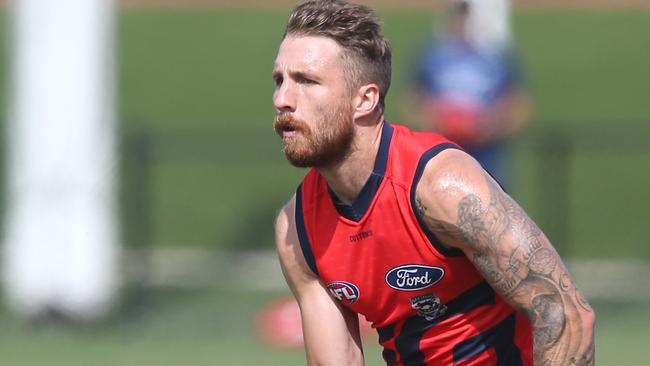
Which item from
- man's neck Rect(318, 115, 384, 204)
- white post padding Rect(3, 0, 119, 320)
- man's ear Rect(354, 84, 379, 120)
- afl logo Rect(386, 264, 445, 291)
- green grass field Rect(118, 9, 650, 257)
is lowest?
green grass field Rect(118, 9, 650, 257)

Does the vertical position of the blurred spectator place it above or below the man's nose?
below

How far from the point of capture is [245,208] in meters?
15.3

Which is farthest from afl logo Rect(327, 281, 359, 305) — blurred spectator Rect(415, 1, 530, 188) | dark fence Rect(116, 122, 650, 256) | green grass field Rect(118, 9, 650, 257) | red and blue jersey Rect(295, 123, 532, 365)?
green grass field Rect(118, 9, 650, 257)

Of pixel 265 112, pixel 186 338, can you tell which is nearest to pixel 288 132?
pixel 186 338

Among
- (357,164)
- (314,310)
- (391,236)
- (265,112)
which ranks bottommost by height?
(265,112)

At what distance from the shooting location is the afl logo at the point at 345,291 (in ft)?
14.6

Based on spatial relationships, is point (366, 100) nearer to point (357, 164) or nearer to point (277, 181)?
point (357, 164)

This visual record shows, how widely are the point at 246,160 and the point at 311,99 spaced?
1102 centimetres

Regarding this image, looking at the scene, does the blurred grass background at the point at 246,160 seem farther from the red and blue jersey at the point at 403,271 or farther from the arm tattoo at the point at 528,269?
the arm tattoo at the point at 528,269

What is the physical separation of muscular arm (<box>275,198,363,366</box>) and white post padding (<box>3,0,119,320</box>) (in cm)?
597

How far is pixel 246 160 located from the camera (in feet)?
49.8

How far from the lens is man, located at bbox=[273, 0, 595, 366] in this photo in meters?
4.06

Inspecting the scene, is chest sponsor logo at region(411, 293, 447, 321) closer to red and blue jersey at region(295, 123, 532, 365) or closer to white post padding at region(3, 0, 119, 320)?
red and blue jersey at region(295, 123, 532, 365)

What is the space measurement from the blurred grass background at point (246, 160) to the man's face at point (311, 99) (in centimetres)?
140
